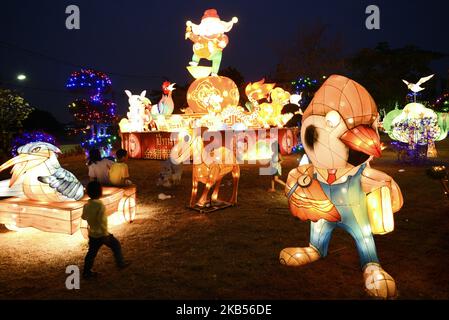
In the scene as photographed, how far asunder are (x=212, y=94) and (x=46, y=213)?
1040cm

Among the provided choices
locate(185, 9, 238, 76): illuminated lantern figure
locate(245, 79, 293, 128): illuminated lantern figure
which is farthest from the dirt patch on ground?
locate(245, 79, 293, 128): illuminated lantern figure

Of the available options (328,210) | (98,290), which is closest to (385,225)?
(328,210)

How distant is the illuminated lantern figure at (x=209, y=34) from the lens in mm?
14453

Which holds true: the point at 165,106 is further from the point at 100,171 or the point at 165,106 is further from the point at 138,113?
the point at 100,171

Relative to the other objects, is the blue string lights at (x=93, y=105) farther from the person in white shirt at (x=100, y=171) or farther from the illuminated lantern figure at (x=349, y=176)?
the illuminated lantern figure at (x=349, y=176)

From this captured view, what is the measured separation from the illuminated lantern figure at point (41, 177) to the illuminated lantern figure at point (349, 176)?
3814 mm

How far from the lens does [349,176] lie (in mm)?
3896

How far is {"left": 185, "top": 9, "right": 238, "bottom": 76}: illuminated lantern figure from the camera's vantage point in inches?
569

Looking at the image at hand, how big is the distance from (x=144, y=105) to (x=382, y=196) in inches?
604

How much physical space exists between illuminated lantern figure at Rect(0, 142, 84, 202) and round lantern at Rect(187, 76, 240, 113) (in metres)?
9.60

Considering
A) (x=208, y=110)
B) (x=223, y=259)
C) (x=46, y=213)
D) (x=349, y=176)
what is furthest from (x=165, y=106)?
(x=349, y=176)

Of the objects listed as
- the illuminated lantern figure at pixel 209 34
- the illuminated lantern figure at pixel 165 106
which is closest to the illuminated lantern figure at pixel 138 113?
the illuminated lantern figure at pixel 165 106
